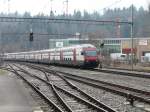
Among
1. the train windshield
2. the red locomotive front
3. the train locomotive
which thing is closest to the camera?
the red locomotive front

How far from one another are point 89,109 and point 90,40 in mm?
97158

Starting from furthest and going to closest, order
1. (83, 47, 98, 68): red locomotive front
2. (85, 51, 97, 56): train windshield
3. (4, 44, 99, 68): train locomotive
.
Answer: (85, 51, 97, 56): train windshield → (4, 44, 99, 68): train locomotive → (83, 47, 98, 68): red locomotive front

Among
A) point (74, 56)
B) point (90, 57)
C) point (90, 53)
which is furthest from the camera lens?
point (74, 56)

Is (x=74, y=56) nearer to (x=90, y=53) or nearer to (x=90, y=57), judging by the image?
(x=90, y=53)

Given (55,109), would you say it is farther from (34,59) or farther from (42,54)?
(34,59)

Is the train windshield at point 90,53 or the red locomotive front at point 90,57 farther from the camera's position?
the train windshield at point 90,53

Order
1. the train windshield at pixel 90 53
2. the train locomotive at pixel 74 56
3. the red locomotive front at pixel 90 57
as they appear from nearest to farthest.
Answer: the red locomotive front at pixel 90 57
the train locomotive at pixel 74 56
the train windshield at pixel 90 53

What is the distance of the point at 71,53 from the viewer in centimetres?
5941

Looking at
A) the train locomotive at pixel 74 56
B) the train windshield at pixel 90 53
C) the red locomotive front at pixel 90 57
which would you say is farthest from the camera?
the train windshield at pixel 90 53

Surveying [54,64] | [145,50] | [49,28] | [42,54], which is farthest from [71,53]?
[49,28]

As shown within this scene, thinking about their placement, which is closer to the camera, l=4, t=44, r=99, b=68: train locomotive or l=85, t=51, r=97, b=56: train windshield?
l=4, t=44, r=99, b=68: train locomotive

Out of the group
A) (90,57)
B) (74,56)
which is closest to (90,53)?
(90,57)

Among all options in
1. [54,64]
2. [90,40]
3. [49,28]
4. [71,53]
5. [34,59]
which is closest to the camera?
[71,53]

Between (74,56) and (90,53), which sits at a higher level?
(90,53)
